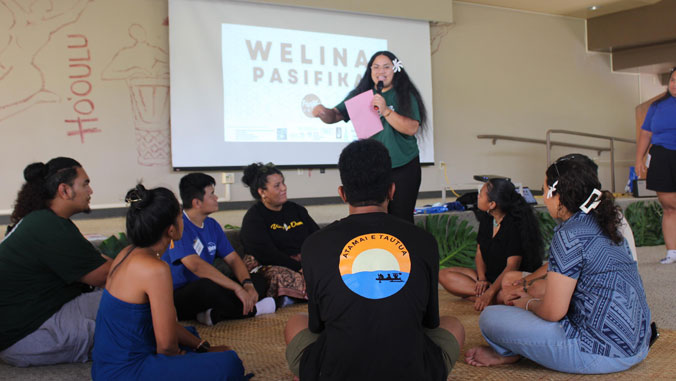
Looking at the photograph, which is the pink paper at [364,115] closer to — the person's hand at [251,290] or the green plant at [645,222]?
the person's hand at [251,290]

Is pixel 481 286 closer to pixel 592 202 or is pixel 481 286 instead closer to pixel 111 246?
pixel 592 202

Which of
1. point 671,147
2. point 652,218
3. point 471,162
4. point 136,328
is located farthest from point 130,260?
point 471,162

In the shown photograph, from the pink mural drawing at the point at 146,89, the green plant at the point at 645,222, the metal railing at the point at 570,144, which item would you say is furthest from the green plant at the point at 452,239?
the metal railing at the point at 570,144

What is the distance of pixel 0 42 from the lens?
448 centimetres

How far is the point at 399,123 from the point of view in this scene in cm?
Answer: 224

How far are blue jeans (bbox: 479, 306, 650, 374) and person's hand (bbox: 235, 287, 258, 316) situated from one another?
1.19 m

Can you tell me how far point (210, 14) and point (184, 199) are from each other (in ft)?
10.9

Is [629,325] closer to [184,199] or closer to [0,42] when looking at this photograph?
[184,199]

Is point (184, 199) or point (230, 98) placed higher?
point (230, 98)

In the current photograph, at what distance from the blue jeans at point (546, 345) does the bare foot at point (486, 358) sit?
0.04 m

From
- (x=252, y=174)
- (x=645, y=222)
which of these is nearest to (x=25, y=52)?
(x=252, y=174)

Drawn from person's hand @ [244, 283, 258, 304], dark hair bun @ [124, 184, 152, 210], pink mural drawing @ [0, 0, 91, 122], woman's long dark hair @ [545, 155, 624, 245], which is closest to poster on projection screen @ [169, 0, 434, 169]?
pink mural drawing @ [0, 0, 91, 122]

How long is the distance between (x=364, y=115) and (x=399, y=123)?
19 cm

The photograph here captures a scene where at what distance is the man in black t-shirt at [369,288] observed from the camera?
1.10 m
